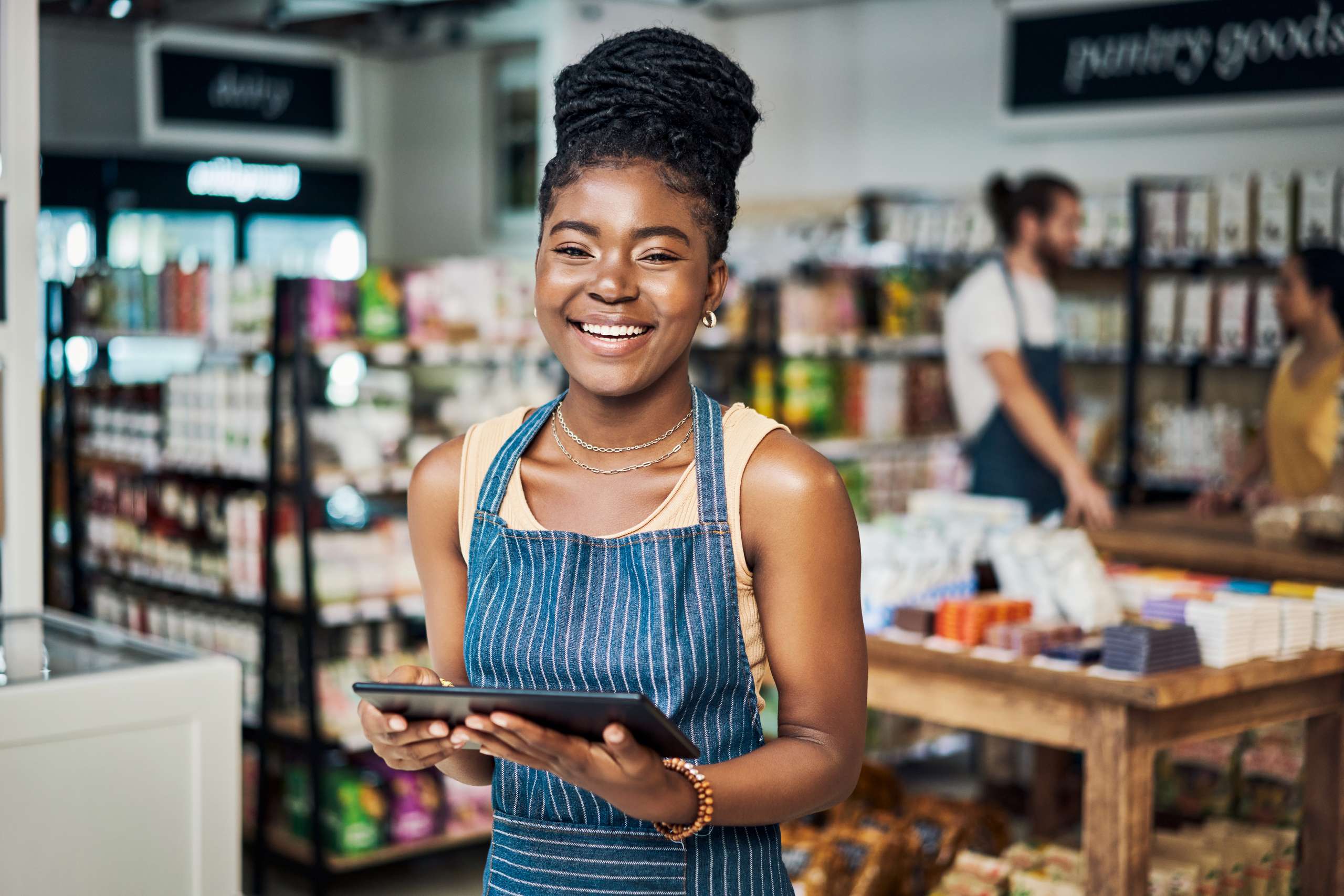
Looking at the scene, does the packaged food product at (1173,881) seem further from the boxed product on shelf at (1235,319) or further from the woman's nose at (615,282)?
the boxed product on shelf at (1235,319)

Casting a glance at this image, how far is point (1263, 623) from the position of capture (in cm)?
301

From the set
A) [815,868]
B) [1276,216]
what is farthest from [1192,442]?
[815,868]

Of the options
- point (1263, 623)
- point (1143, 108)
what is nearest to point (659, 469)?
point (1263, 623)

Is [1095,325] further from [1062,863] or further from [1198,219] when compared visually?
[1062,863]

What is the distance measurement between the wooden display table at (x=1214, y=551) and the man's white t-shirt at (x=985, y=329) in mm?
615

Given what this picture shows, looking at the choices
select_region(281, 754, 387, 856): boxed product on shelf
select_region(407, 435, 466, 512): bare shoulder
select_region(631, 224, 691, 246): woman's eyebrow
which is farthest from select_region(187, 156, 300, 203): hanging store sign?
select_region(631, 224, 691, 246): woman's eyebrow

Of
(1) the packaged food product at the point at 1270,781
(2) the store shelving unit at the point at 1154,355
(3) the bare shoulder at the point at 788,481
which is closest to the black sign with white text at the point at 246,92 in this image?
(2) the store shelving unit at the point at 1154,355

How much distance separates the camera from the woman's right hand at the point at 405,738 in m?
1.35

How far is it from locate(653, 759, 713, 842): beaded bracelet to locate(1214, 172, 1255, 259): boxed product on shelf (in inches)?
229

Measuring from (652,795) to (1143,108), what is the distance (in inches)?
265

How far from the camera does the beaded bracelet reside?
1.36 metres

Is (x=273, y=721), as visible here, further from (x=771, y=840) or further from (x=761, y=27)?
(x=761, y=27)

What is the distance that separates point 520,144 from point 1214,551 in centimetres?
667

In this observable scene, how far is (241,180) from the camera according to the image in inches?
392
